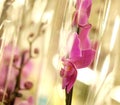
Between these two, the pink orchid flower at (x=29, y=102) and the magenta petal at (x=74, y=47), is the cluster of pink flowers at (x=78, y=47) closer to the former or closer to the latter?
the magenta petal at (x=74, y=47)

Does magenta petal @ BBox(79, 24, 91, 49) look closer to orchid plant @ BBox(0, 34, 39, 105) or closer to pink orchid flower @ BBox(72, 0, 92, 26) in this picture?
pink orchid flower @ BBox(72, 0, 92, 26)

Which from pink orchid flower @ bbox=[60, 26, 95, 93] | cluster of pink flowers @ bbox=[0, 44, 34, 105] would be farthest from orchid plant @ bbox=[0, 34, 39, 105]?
pink orchid flower @ bbox=[60, 26, 95, 93]

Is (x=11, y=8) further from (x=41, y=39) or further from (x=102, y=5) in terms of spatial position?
(x=102, y=5)

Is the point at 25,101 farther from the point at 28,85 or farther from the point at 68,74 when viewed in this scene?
the point at 68,74

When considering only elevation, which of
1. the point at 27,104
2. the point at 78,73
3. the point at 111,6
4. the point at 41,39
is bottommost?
the point at 27,104

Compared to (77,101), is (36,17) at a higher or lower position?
higher

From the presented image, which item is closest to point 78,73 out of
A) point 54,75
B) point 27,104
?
point 54,75
